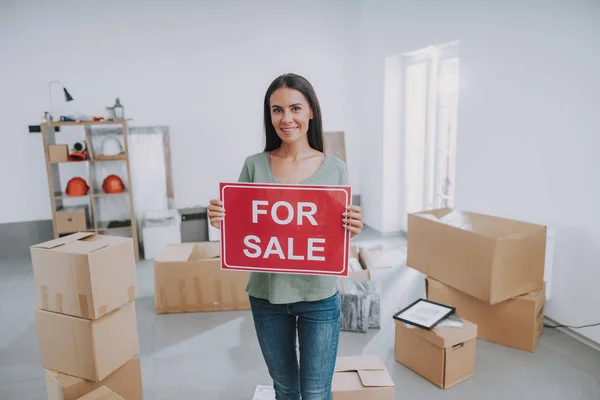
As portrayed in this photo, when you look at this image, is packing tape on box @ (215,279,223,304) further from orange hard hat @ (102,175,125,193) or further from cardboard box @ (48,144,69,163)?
cardboard box @ (48,144,69,163)

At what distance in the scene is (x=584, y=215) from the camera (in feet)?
8.00

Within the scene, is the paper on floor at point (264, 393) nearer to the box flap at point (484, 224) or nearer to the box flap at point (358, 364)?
the box flap at point (358, 364)

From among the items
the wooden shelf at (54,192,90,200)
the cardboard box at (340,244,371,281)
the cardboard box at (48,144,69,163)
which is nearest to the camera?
the cardboard box at (340,244,371,281)

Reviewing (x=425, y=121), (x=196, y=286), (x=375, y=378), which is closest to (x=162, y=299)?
(x=196, y=286)

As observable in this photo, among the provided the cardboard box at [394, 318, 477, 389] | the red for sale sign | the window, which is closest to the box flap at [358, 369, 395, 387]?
the cardboard box at [394, 318, 477, 389]

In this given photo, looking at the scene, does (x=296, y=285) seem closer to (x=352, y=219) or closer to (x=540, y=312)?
(x=352, y=219)

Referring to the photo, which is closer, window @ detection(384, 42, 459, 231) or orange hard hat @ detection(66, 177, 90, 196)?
window @ detection(384, 42, 459, 231)

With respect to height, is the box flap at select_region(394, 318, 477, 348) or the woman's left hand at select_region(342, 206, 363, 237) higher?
the woman's left hand at select_region(342, 206, 363, 237)

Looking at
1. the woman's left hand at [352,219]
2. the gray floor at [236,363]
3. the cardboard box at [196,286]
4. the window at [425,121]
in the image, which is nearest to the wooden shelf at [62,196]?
the gray floor at [236,363]

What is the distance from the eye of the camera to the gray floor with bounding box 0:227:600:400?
210 centimetres

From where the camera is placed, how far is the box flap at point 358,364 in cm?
194

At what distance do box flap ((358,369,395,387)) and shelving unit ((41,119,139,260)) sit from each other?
111 inches

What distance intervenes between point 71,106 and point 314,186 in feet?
12.7

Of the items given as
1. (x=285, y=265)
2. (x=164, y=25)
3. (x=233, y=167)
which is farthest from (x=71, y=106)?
(x=285, y=265)
